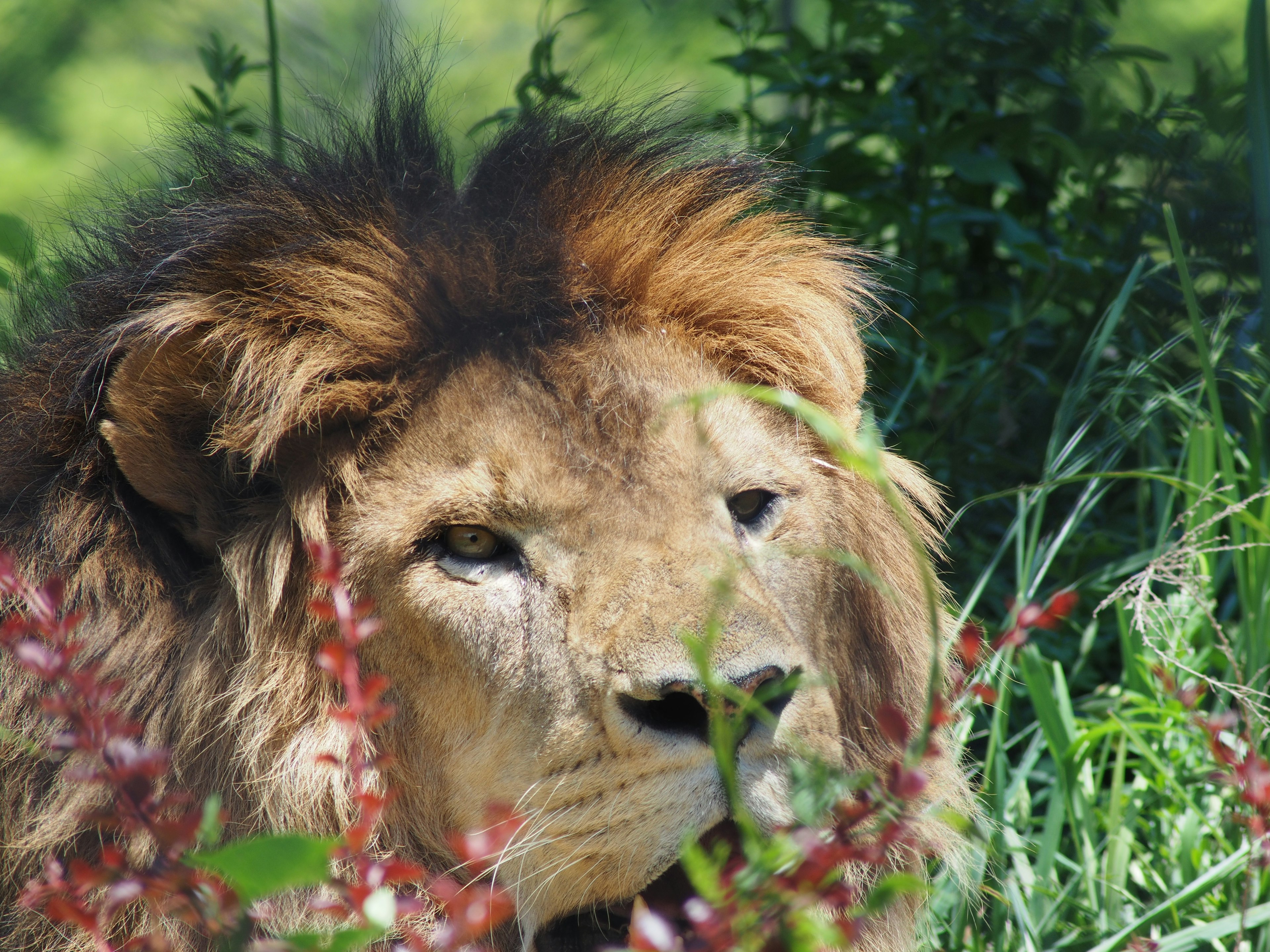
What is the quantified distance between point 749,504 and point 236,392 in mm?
925

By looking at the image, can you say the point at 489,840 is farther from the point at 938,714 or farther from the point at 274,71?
the point at 274,71

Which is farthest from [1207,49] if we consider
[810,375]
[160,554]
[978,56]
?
[160,554]

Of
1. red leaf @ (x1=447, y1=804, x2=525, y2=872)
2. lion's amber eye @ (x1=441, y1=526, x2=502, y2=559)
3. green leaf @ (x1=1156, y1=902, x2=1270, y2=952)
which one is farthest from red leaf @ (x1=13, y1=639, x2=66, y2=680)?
green leaf @ (x1=1156, y1=902, x2=1270, y2=952)

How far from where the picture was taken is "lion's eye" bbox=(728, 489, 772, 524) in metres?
2.21

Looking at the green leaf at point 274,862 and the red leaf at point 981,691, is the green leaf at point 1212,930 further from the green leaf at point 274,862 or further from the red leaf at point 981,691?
the green leaf at point 274,862

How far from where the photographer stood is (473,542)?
6.64 feet

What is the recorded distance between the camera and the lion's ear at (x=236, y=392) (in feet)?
6.80

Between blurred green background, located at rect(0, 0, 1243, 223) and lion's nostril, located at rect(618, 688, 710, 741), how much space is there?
60.3 inches

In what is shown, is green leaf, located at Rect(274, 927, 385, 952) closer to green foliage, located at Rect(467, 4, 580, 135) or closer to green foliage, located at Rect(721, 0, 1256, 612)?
green foliage, located at Rect(467, 4, 580, 135)

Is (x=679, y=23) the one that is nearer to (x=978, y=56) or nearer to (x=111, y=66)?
(x=978, y=56)

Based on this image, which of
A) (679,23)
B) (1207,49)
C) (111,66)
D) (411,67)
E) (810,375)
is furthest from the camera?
(111,66)

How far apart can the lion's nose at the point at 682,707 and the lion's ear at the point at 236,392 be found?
72 cm

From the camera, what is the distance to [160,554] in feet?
7.21

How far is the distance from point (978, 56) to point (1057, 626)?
1877mm
